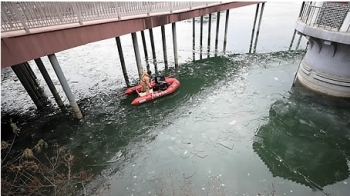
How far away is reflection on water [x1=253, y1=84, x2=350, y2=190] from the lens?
714 centimetres

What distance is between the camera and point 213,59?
1703 centimetres

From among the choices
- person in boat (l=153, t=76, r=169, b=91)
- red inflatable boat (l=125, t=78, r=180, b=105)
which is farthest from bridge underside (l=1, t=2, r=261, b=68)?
red inflatable boat (l=125, t=78, r=180, b=105)

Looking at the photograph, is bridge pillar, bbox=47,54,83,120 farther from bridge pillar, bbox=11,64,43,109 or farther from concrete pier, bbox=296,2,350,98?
concrete pier, bbox=296,2,350,98

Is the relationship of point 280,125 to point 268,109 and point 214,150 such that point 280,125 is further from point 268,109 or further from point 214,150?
point 214,150

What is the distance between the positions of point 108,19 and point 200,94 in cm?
633

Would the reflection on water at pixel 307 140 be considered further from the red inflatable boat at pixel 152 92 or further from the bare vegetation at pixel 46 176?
the bare vegetation at pixel 46 176

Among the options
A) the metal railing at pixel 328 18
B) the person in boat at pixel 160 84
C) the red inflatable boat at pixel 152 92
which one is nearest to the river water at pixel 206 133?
the red inflatable boat at pixel 152 92

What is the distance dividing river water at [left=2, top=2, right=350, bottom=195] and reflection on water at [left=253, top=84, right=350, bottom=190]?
0.04 m

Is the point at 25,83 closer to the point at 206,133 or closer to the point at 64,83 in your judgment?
the point at 64,83

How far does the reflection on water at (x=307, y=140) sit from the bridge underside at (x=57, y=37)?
7.73 meters

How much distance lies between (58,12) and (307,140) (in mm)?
10739

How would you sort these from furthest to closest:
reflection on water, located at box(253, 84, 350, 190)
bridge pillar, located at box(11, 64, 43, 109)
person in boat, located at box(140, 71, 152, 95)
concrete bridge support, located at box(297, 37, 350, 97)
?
person in boat, located at box(140, 71, 152, 95) → bridge pillar, located at box(11, 64, 43, 109) → concrete bridge support, located at box(297, 37, 350, 97) → reflection on water, located at box(253, 84, 350, 190)

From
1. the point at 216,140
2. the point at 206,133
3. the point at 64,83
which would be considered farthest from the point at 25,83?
the point at 216,140

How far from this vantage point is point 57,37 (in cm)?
716
